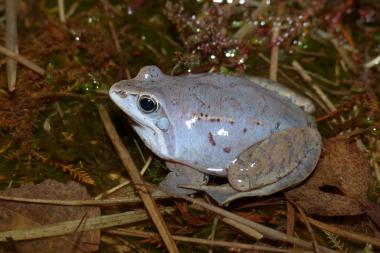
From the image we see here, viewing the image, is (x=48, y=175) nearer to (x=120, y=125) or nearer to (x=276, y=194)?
(x=120, y=125)

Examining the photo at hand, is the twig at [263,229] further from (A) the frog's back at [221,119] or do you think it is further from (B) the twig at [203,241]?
(A) the frog's back at [221,119]

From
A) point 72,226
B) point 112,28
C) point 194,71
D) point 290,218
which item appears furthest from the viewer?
point 112,28

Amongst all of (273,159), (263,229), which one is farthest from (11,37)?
(263,229)

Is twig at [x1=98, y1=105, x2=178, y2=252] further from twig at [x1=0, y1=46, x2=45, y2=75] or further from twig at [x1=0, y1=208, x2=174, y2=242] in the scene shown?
twig at [x1=0, y1=46, x2=45, y2=75]

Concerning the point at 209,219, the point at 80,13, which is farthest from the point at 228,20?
the point at 209,219

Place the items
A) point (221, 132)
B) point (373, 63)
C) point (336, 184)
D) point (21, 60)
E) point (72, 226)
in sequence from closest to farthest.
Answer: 1. point (72, 226)
2. point (221, 132)
3. point (336, 184)
4. point (21, 60)
5. point (373, 63)

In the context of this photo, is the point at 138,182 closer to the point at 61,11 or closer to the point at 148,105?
the point at 148,105
